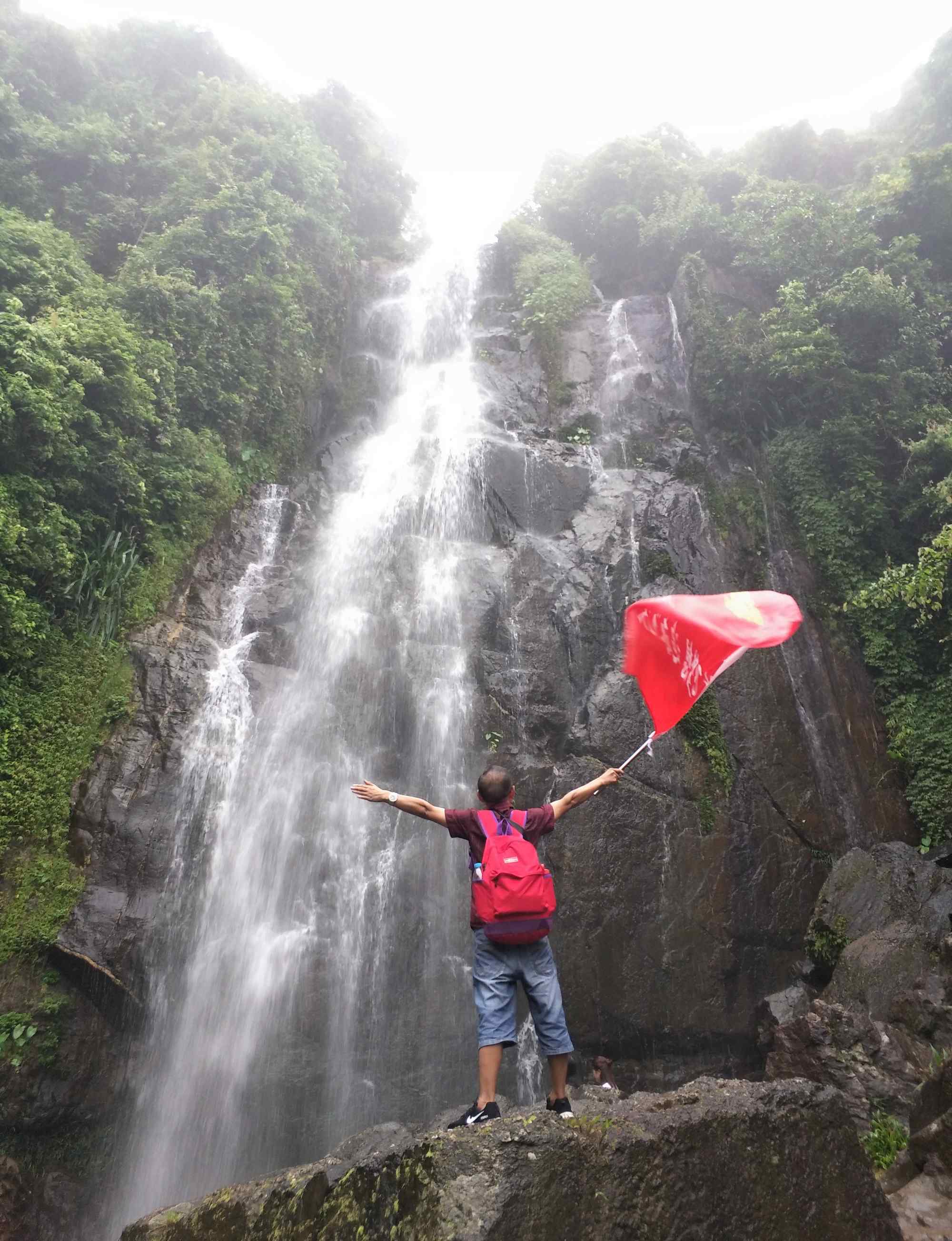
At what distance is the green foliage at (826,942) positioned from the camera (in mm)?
7695

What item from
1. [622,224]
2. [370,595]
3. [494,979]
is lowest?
[494,979]

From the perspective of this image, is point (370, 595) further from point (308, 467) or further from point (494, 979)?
point (494, 979)

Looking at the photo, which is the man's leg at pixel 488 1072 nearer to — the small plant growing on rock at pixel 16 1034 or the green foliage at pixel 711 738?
the small plant growing on rock at pixel 16 1034

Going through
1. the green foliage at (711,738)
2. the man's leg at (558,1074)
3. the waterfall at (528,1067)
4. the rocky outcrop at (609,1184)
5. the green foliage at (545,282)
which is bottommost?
the waterfall at (528,1067)

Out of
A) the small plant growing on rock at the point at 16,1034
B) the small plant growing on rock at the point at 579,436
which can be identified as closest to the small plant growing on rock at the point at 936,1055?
the small plant growing on rock at the point at 16,1034

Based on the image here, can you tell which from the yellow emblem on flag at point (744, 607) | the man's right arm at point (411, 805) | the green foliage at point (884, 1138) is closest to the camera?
the man's right arm at point (411, 805)

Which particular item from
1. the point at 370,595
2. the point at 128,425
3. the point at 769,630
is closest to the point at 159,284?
the point at 128,425

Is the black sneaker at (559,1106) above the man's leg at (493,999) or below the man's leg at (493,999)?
below

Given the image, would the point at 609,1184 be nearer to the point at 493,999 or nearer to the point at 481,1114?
the point at 481,1114

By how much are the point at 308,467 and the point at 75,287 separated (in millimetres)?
4524

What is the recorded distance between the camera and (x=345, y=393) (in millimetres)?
14898

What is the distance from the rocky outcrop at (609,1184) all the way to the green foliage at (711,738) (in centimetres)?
582

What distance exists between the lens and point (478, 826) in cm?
352

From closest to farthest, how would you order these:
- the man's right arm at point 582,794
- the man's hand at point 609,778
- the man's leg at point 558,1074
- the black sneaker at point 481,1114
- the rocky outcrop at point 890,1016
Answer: the black sneaker at point 481,1114 → the man's leg at point 558,1074 → the rocky outcrop at point 890,1016 → the man's right arm at point 582,794 → the man's hand at point 609,778
